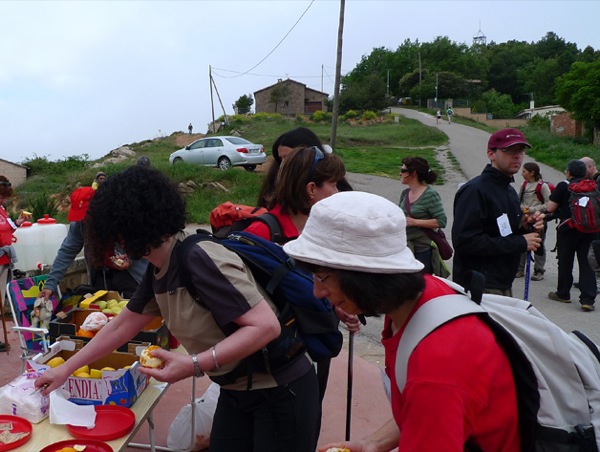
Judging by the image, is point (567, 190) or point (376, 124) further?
point (376, 124)

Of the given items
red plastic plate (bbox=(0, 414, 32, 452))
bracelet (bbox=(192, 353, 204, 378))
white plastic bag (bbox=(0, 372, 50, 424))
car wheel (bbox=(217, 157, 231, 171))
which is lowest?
red plastic plate (bbox=(0, 414, 32, 452))

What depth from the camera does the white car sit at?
1961 centimetres

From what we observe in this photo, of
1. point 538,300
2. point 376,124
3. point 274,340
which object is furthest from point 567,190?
point 376,124

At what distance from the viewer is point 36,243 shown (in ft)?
19.8

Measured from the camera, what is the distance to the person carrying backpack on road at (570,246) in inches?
262

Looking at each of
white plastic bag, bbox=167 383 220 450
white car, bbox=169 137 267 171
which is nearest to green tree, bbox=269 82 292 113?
white car, bbox=169 137 267 171

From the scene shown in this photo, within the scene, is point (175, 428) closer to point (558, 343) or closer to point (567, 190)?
point (558, 343)

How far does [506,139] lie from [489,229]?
599 millimetres

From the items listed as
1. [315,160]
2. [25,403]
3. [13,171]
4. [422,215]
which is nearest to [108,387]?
[25,403]

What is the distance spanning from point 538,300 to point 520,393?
6.46 metres

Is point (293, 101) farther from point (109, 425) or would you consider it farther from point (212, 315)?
point (212, 315)

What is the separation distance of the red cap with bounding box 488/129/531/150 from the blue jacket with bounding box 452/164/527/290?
0.15 m

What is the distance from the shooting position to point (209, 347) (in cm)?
195

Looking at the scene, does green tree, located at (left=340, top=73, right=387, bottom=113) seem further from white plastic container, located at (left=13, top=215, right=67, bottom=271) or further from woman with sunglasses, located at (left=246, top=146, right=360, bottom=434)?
woman with sunglasses, located at (left=246, top=146, right=360, bottom=434)
